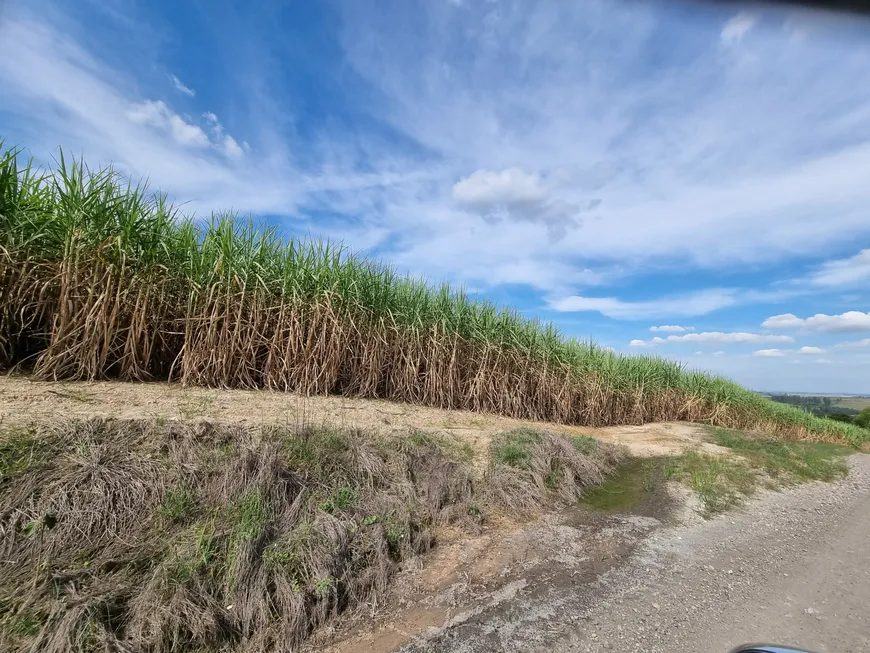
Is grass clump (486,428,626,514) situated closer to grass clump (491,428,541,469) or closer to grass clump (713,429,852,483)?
grass clump (491,428,541,469)

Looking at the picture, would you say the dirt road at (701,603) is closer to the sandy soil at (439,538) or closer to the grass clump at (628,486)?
the sandy soil at (439,538)

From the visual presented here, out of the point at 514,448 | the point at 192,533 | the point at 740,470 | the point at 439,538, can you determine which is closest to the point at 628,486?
the point at 514,448

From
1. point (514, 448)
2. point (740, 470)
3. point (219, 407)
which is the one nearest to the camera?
point (219, 407)

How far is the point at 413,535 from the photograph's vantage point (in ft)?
11.3

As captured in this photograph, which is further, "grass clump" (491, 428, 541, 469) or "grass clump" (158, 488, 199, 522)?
"grass clump" (491, 428, 541, 469)

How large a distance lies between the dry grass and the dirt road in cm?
76

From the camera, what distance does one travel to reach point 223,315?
198 inches

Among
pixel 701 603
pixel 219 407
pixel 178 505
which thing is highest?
pixel 219 407

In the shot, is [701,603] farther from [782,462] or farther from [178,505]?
[782,462]

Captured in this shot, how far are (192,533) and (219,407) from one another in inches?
67.8

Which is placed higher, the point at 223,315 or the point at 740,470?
the point at 223,315

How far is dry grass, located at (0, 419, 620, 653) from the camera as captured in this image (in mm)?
2125

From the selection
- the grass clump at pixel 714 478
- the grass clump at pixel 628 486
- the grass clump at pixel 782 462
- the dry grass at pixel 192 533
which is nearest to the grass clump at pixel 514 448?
the grass clump at pixel 628 486

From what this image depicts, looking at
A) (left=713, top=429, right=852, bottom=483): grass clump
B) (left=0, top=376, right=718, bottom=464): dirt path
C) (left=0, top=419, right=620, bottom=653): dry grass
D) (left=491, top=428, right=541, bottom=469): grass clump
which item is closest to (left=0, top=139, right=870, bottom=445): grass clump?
(left=0, top=376, right=718, bottom=464): dirt path
